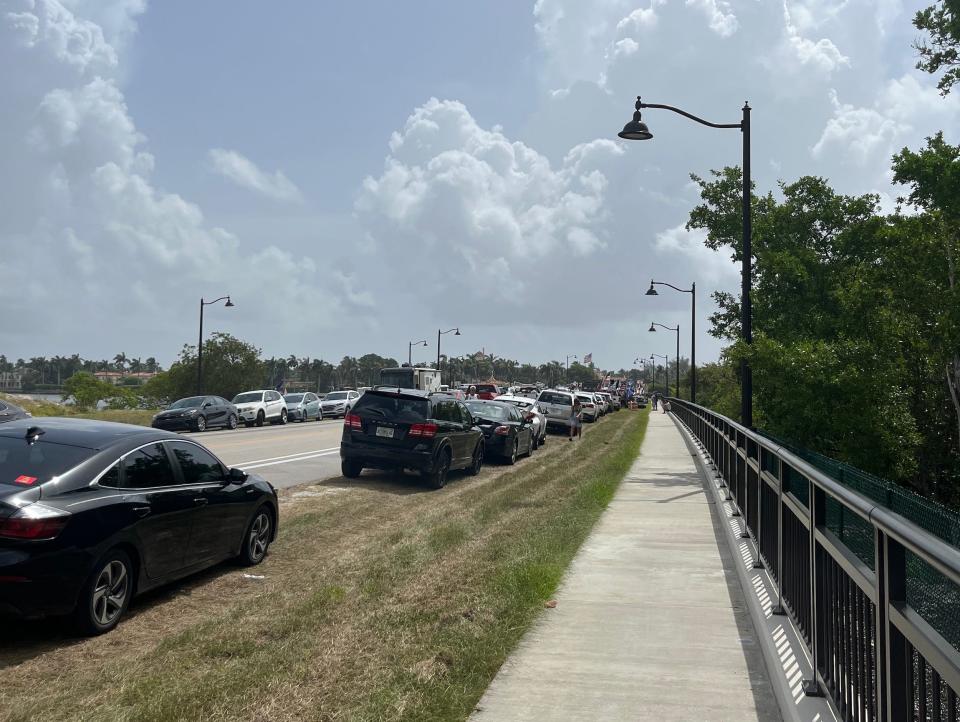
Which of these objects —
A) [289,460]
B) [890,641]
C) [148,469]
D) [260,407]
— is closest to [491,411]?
[289,460]

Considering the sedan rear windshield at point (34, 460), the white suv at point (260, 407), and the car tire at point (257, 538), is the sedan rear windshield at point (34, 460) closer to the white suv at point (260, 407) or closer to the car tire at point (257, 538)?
the car tire at point (257, 538)

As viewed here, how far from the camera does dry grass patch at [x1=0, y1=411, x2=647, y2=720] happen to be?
498 centimetres

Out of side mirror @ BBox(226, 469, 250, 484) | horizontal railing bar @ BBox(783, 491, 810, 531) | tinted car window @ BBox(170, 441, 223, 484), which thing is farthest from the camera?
side mirror @ BBox(226, 469, 250, 484)

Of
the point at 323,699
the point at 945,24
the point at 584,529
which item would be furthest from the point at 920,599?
the point at 945,24

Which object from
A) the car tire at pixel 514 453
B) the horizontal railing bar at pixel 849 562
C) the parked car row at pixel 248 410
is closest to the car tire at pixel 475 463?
the car tire at pixel 514 453

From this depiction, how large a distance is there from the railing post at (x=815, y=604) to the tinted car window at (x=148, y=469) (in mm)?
4811

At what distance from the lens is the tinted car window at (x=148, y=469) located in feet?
23.2

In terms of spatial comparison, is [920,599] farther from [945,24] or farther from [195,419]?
[195,419]

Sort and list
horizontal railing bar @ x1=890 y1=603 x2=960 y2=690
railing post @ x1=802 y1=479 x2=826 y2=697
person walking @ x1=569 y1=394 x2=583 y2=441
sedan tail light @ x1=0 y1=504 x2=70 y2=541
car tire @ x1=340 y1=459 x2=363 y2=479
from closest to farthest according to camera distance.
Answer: horizontal railing bar @ x1=890 y1=603 x2=960 y2=690, railing post @ x1=802 y1=479 x2=826 y2=697, sedan tail light @ x1=0 y1=504 x2=70 y2=541, car tire @ x1=340 y1=459 x2=363 y2=479, person walking @ x1=569 y1=394 x2=583 y2=441

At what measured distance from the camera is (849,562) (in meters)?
4.08

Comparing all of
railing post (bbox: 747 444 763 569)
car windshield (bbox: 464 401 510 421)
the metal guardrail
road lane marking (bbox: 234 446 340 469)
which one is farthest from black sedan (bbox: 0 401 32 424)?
the metal guardrail

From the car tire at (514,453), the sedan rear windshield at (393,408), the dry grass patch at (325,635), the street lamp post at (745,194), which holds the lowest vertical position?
the dry grass patch at (325,635)

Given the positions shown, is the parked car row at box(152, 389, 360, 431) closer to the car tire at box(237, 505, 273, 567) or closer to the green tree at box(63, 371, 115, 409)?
the car tire at box(237, 505, 273, 567)

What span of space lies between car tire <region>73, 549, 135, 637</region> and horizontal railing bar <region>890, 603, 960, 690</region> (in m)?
5.13
